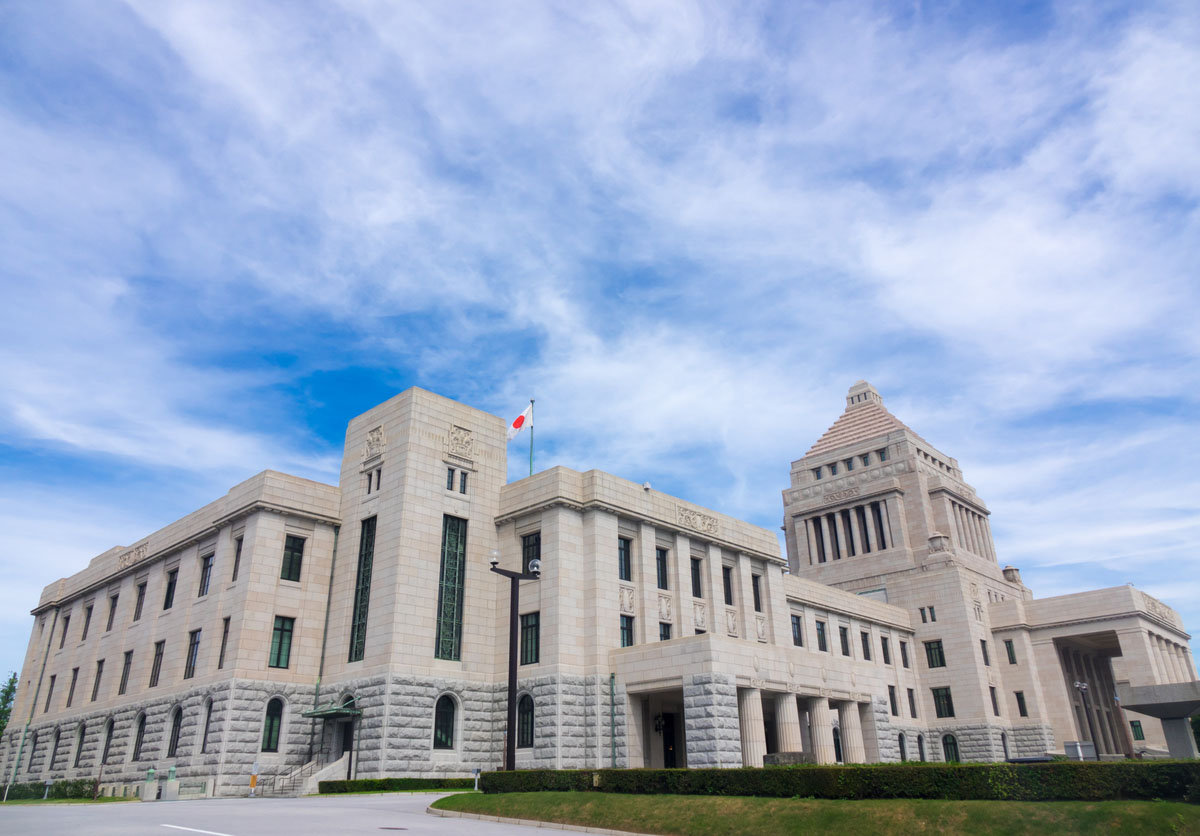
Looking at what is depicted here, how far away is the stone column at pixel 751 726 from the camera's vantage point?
3481 cm

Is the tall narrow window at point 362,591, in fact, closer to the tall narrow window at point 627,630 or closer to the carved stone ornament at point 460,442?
the carved stone ornament at point 460,442

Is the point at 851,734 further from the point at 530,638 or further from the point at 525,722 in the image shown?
the point at 530,638

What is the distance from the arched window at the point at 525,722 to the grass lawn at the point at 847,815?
1407cm

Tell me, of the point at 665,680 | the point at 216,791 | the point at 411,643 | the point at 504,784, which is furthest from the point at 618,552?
the point at 216,791

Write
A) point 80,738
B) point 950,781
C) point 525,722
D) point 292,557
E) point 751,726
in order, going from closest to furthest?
point 950,781, point 751,726, point 525,722, point 292,557, point 80,738

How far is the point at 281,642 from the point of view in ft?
133

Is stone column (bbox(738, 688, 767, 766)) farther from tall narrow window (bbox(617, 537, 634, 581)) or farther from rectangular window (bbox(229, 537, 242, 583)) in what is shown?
rectangular window (bbox(229, 537, 242, 583))

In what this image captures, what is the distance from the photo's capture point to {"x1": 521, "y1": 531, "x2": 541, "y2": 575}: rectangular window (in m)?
42.1

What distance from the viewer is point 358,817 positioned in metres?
22.2

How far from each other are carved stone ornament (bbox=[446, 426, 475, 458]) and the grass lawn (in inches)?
840

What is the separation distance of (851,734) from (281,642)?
28202mm

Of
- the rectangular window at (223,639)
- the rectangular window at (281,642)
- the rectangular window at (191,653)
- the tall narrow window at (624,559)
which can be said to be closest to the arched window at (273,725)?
the rectangular window at (281,642)

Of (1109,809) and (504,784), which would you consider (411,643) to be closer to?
(504,784)

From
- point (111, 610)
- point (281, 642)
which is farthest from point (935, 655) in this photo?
point (111, 610)
